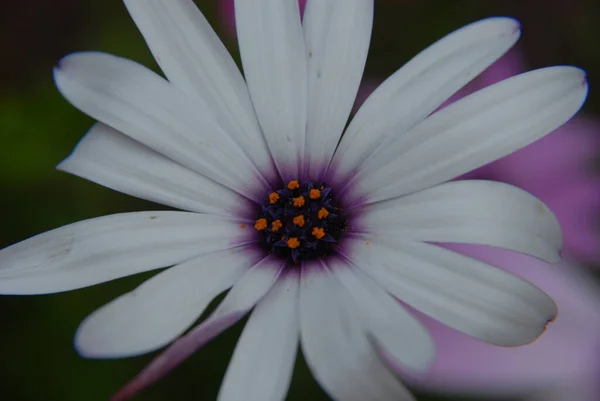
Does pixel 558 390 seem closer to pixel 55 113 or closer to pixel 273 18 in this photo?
pixel 273 18

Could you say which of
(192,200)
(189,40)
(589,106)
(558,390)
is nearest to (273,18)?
(189,40)

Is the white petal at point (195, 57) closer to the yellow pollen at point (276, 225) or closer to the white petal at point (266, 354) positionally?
the yellow pollen at point (276, 225)

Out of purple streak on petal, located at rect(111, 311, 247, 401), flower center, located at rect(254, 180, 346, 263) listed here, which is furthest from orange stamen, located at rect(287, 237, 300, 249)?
purple streak on petal, located at rect(111, 311, 247, 401)

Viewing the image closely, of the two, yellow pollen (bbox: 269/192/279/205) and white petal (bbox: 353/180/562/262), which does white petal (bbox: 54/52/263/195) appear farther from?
white petal (bbox: 353/180/562/262)

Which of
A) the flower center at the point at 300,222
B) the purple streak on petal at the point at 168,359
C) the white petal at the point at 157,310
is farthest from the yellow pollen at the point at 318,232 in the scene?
the purple streak on petal at the point at 168,359

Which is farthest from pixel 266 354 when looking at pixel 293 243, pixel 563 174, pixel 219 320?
pixel 563 174

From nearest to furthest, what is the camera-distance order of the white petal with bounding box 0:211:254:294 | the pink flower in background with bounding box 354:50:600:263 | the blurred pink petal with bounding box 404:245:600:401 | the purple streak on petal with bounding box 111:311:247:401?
1. the purple streak on petal with bounding box 111:311:247:401
2. the white petal with bounding box 0:211:254:294
3. the blurred pink petal with bounding box 404:245:600:401
4. the pink flower in background with bounding box 354:50:600:263

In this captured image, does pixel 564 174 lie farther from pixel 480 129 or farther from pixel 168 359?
pixel 168 359
